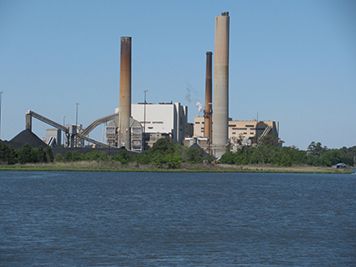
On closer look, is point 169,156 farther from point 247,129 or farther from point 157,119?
point 247,129

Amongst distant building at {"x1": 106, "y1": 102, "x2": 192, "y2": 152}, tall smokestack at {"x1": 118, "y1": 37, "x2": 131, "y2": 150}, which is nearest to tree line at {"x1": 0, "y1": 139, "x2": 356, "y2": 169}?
tall smokestack at {"x1": 118, "y1": 37, "x2": 131, "y2": 150}

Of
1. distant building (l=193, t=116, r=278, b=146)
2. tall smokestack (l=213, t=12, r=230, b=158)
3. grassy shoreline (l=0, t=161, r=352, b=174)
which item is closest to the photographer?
grassy shoreline (l=0, t=161, r=352, b=174)

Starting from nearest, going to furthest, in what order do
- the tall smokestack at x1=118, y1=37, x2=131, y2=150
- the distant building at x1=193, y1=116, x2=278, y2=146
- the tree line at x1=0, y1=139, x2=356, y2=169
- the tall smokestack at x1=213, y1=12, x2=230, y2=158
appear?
the tree line at x1=0, y1=139, x2=356, y2=169 → the tall smokestack at x1=118, y1=37, x2=131, y2=150 → the tall smokestack at x1=213, y1=12, x2=230, y2=158 → the distant building at x1=193, y1=116, x2=278, y2=146

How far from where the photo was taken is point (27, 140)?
4220 inches

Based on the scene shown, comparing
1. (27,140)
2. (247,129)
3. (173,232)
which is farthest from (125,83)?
(173,232)

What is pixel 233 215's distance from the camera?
1297 inches

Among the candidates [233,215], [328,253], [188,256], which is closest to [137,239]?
[188,256]

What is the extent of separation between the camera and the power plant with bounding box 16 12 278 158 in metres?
103

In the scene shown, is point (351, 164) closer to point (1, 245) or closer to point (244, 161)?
point (244, 161)

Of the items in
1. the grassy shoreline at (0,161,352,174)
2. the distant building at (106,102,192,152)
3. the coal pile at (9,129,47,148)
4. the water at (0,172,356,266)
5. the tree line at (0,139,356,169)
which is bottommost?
the water at (0,172,356,266)

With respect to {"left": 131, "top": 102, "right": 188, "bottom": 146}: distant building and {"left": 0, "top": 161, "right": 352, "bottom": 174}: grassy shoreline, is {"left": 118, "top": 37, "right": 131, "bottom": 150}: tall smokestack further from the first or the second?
{"left": 131, "top": 102, "right": 188, "bottom": 146}: distant building

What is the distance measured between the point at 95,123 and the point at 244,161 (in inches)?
883

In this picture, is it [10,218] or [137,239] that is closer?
[137,239]

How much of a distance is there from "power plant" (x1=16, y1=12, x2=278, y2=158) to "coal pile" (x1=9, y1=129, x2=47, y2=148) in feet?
6.75
